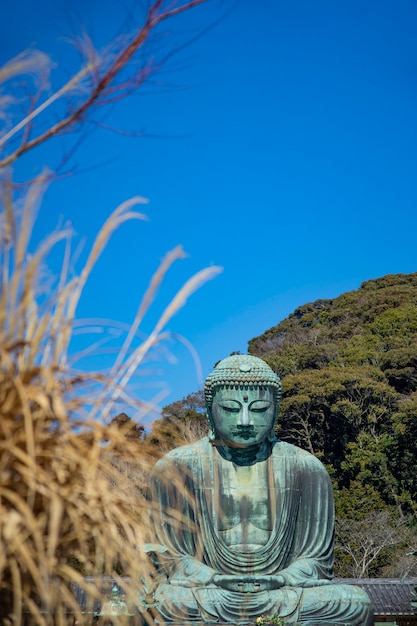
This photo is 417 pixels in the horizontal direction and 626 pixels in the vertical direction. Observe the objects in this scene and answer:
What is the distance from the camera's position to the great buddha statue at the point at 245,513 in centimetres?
685

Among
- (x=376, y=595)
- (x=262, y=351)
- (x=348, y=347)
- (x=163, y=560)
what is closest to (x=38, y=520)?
(x=163, y=560)

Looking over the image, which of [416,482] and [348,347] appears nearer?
[416,482]

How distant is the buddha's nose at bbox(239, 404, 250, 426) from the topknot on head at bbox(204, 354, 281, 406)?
0.21 metres

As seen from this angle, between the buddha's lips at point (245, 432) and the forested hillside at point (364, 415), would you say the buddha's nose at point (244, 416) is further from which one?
the forested hillside at point (364, 415)

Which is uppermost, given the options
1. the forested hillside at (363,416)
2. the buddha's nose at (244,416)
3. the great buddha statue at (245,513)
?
the forested hillside at (363,416)

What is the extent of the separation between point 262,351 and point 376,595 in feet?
77.7

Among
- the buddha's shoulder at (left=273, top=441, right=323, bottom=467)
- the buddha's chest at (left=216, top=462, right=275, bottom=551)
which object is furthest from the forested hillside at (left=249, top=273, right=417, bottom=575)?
the buddha's chest at (left=216, top=462, right=275, bottom=551)

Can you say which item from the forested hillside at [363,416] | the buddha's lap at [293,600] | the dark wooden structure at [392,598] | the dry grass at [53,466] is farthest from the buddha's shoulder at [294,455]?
the forested hillside at [363,416]

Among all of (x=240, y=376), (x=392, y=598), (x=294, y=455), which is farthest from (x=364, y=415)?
(x=240, y=376)

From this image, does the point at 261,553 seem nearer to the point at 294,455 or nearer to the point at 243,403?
the point at 294,455

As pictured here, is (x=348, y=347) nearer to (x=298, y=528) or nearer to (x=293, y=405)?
(x=293, y=405)

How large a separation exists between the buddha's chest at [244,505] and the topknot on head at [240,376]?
2.27 ft

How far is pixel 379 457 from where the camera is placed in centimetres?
2670

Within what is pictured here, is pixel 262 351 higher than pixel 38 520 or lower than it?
higher
